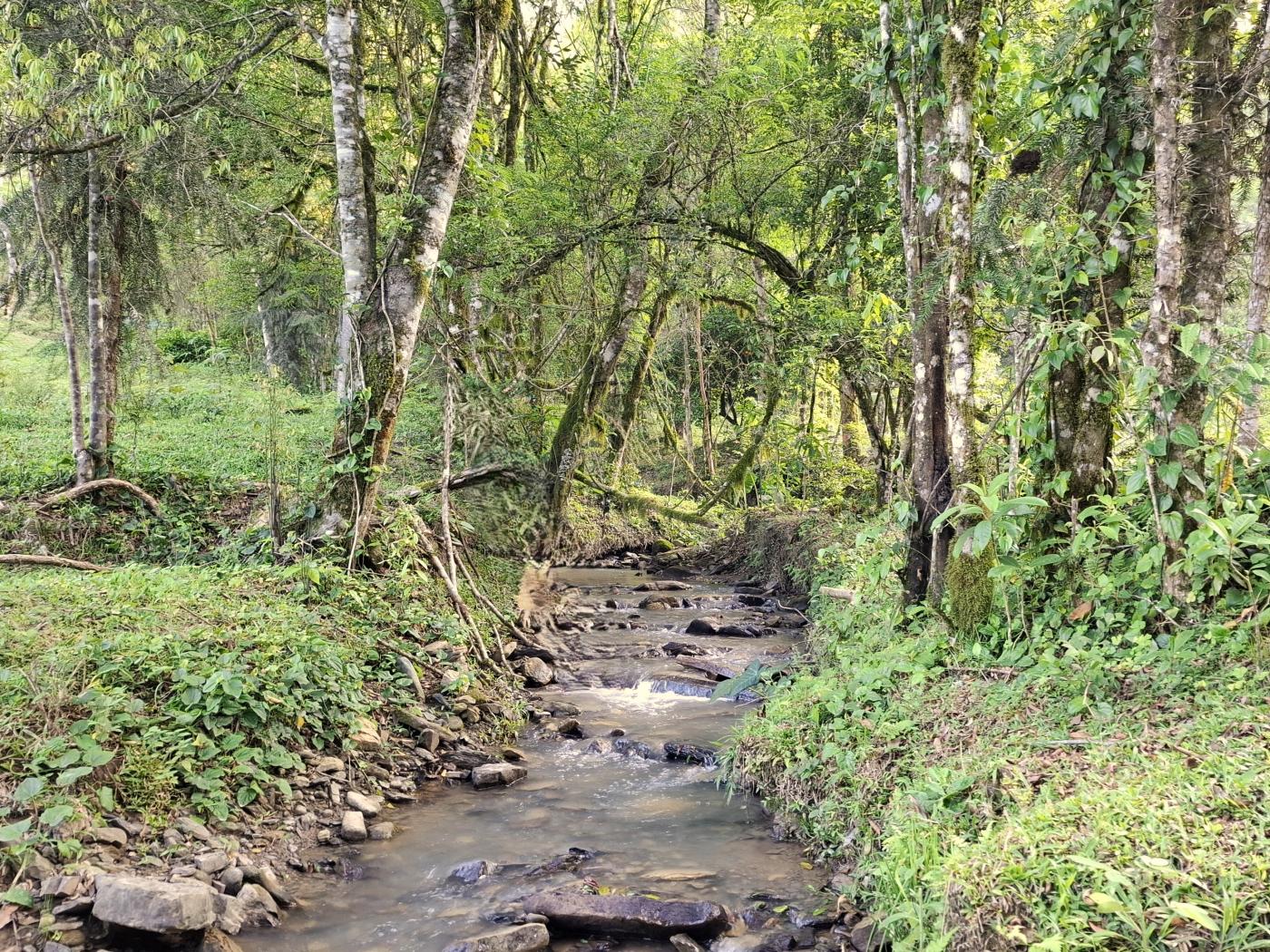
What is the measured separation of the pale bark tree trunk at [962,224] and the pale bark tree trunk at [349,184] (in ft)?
16.1

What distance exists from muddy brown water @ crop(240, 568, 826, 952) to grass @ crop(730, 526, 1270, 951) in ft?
1.35

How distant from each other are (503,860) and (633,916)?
1.07 m

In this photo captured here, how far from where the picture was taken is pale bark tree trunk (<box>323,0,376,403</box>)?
24.4 feet

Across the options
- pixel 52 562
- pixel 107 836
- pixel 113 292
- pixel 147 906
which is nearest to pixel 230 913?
pixel 147 906

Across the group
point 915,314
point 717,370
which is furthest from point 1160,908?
point 717,370

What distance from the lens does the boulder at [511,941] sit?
12.8ft

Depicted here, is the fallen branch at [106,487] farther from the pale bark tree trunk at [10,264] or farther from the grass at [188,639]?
the pale bark tree trunk at [10,264]

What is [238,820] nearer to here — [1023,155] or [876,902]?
[876,902]

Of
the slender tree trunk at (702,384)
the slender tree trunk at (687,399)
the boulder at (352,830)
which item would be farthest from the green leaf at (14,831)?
the slender tree trunk at (687,399)

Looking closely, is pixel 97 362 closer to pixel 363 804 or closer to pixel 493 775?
pixel 363 804

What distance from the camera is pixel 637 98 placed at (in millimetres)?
11047

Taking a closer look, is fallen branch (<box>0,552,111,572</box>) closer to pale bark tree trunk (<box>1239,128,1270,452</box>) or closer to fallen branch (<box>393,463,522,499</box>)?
fallen branch (<box>393,463,522,499</box>)

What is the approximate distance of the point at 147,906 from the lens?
355 centimetres

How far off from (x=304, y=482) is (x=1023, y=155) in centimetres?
707
